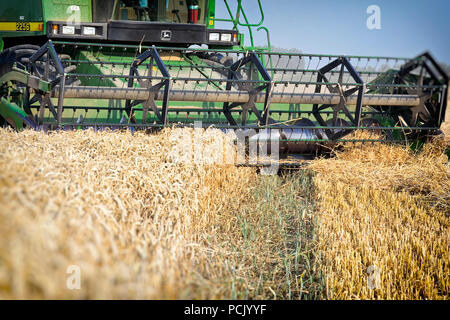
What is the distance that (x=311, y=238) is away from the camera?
146 inches

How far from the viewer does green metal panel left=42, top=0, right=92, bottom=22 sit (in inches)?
234

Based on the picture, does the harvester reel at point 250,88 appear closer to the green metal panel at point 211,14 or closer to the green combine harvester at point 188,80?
the green combine harvester at point 188,80

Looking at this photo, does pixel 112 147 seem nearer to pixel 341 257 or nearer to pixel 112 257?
pixel 341 257

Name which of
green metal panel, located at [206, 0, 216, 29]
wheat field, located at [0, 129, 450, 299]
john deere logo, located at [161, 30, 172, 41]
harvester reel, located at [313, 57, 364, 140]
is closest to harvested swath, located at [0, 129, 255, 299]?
wheat field, located at [0, 129, 450, 299]

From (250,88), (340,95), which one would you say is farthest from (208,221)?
(340,95)

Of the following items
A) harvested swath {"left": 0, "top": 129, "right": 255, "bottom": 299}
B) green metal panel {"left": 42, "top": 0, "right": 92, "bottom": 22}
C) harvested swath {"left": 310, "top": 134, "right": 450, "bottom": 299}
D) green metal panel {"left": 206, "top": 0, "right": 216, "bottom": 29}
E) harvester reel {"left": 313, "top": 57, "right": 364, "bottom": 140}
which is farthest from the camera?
green metal panel {"left": 206, "top": 0, "right": 216, "bottom": 29}

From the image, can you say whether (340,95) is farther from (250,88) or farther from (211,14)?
(211,14)

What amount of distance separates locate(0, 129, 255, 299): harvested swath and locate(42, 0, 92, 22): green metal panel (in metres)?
2.41

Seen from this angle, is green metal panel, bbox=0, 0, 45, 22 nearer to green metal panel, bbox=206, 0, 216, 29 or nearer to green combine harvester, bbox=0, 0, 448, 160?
green combine harvester, bbox=0, 0, 448, 160

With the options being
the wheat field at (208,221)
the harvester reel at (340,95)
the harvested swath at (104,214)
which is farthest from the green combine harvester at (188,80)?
the harvested swath at (104,214)

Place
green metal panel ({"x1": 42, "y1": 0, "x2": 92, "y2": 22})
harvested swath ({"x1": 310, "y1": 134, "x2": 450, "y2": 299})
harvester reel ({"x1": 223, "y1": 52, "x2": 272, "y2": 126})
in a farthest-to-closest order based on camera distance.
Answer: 1. green metal panel ({"x1": 42, "y1": 0, "x2": 92, "y2": 22})
2. harvester reel ({"x1": 223, "y1": 52, "x2": 272, "y2": 126})
3. harvested swath ({"x1": 310, "y1": 134, "x2": 450, "y2": 299})

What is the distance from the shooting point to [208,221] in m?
3.82

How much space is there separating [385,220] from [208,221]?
148 cm

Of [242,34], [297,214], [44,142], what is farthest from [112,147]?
[242,34]
